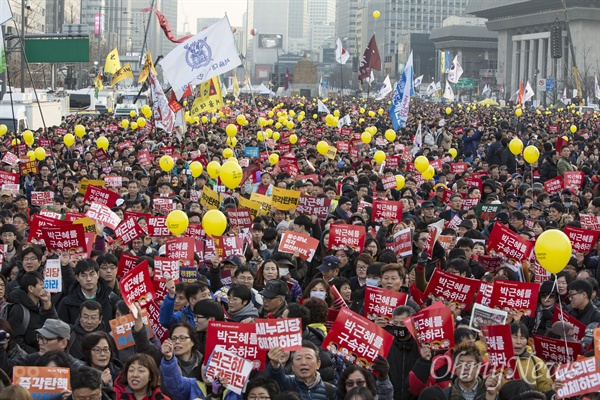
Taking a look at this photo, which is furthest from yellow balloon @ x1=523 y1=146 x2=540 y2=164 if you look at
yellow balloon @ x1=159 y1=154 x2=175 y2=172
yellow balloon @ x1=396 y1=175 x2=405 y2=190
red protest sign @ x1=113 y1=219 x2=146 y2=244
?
red protest sign @ x1=113 y1=219 x2=146 y2=244

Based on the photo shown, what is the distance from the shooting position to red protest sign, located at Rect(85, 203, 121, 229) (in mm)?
10633

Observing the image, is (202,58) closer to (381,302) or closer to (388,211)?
(388,211)

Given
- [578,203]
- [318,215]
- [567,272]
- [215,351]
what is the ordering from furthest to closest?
[578,203]
[318,215]
[567,272]
[215,351]

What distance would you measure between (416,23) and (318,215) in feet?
495

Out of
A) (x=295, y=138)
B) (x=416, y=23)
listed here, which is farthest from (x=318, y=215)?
(x=416, y=23)

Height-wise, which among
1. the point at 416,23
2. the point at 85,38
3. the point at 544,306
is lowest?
the point at 544,306

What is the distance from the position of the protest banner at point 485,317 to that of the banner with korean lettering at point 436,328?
522 millimetres

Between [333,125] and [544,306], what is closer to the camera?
[544,306]

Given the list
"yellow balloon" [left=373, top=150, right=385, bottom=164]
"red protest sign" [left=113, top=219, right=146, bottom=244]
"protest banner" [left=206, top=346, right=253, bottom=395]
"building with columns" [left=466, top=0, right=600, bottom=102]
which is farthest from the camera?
"building with columns" [left=466, top=0, right=600, bottom=102]

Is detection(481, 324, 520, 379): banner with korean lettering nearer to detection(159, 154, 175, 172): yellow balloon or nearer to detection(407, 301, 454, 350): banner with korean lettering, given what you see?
detection(407, 301, 454, 350): banner with korean lettering

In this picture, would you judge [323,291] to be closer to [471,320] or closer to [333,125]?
[471,320]

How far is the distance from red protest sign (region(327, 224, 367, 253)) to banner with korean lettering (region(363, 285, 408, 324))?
8.70ft

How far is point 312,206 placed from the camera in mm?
12672

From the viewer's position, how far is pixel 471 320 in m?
7.21
